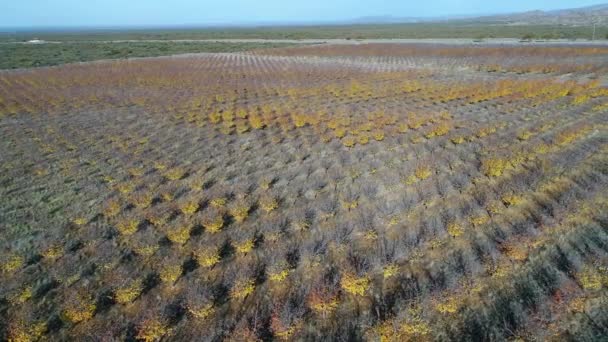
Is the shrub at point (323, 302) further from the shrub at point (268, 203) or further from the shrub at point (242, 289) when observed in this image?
the shrub at point (268, 203)

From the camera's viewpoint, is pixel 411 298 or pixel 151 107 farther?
pixel 151 107

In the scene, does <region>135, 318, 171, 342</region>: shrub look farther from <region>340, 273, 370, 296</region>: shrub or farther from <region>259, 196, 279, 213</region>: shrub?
<region>259, 196, 279, 213</region>: shrub

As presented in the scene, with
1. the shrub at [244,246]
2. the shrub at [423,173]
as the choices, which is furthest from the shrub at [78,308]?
the shrub at [423,173]

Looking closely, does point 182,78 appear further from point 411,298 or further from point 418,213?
point 411,298

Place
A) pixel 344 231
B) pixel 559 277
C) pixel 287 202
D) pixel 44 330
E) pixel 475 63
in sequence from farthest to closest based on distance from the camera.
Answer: pixel 475 63, pixel 287 202, pixel 344 231, pixel 559 277, pixel 44 330

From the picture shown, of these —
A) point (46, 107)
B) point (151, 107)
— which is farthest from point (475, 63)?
point (46, 107)

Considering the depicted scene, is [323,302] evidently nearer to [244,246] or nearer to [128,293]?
[244,246]

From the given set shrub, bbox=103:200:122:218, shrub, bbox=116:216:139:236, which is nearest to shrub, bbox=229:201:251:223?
shrub, bbox=116:216:139:236

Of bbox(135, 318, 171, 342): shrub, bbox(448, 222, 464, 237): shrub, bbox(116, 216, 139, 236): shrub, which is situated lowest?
bbox(135, 318, 171, 342): shrub
